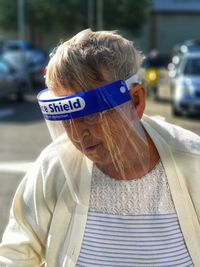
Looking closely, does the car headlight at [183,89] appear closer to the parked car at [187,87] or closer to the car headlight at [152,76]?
the parked car at [187,87]

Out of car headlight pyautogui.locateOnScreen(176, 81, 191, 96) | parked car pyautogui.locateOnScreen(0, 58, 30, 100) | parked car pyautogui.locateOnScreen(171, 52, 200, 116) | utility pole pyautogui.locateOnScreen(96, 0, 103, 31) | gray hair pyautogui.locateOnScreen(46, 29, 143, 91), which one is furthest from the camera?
utility pole pyautogui.locateOnScreen(96, 0, 103, 31)

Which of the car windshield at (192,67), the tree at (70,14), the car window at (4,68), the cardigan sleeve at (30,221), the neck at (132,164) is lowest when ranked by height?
the tree at (70,14)

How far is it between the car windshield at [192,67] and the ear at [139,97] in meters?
14.4

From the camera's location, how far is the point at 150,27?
2030 inches

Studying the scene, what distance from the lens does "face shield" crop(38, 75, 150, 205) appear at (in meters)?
1.64

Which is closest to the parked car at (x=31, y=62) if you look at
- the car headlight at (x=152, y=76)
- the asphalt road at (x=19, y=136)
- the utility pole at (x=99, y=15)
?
the asphalt road at (x=19, y=136)

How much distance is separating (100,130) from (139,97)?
150mm

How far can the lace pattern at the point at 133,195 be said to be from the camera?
1.78 m

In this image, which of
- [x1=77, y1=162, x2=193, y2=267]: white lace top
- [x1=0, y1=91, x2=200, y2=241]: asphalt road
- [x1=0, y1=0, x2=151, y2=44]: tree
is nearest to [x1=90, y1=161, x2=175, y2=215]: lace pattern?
[x1=77, y1=162, x2=193, y2=267]: white lace top

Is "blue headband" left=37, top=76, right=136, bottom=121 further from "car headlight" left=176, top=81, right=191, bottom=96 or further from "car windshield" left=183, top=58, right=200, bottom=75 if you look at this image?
"car windshield" left=183, top=58, right=200, bottom=75

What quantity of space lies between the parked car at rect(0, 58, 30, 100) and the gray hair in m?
16.6

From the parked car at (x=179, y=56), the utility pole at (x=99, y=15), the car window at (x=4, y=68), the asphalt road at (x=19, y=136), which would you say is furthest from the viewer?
the utility pole at (x=99, y=15)

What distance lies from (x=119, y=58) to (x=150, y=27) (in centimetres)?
5086

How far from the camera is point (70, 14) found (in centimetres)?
4453
